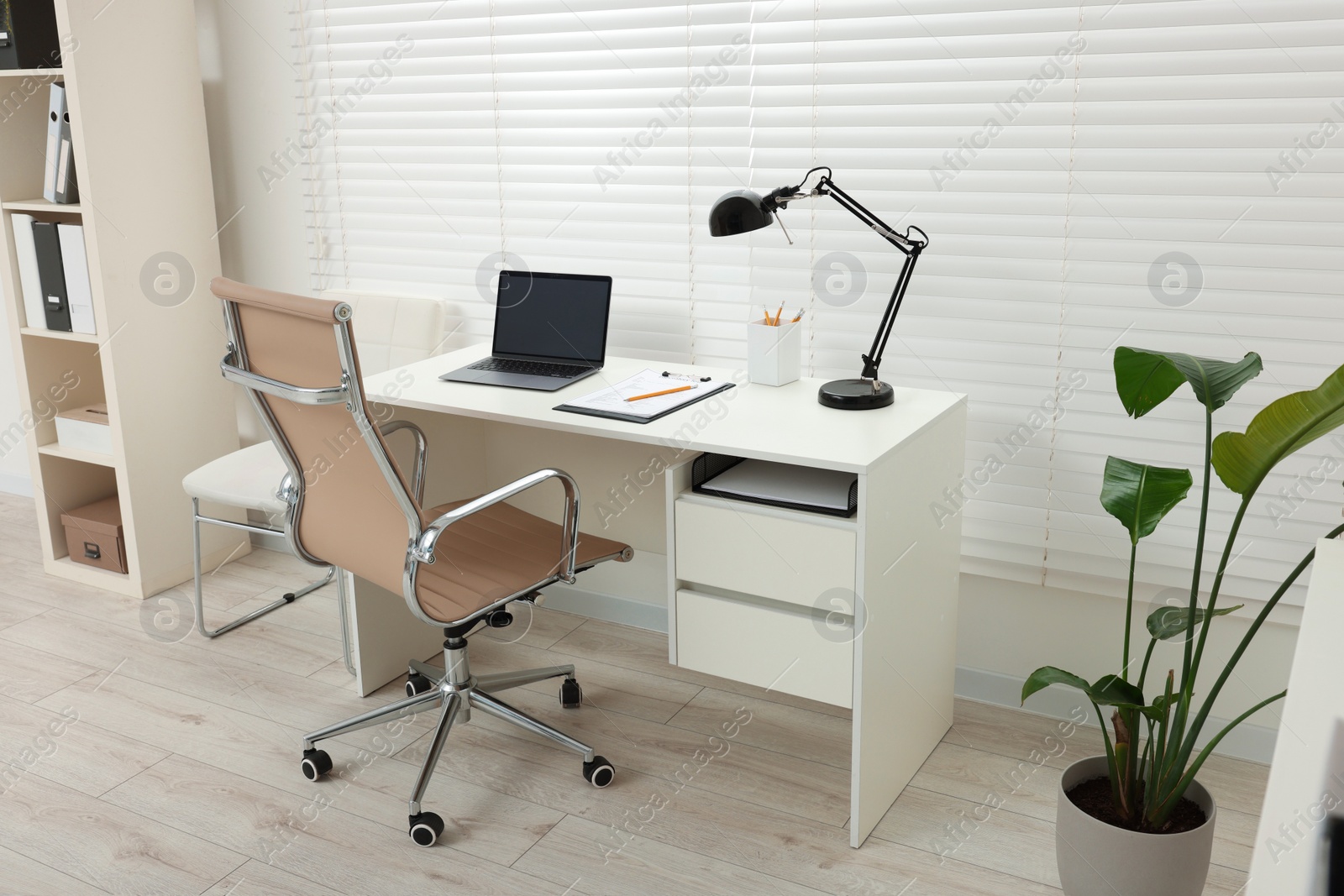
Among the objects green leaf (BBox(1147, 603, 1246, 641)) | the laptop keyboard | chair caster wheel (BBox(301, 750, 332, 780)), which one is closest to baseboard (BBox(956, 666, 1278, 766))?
green leaf (BBox(1147, 603, 1246, 641))

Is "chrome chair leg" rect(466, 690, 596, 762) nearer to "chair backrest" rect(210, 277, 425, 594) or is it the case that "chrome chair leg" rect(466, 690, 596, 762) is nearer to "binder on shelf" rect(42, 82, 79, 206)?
"chair backrest" rect(210, 277, 425, 594)

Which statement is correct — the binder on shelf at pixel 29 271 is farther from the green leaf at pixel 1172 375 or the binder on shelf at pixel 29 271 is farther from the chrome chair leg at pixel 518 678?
the green leaf at pixel 1172 375

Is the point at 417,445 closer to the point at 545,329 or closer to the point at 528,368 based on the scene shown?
the point at 528,368

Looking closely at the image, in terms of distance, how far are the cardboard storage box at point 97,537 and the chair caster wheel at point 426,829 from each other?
1.69 meters

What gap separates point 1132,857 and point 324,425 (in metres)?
1.55

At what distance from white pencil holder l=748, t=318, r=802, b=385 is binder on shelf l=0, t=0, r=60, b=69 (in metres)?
2.09

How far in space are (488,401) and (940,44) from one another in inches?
47.8

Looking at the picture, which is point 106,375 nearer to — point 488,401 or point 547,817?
point 488,401

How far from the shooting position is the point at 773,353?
245 cm

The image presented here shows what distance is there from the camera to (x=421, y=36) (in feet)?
9.68

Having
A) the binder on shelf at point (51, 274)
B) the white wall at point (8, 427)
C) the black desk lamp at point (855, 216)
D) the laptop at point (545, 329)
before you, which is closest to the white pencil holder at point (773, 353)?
the black desk lamp at point (855, 216)

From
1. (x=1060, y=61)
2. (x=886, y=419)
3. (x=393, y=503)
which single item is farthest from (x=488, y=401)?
(x=1060, y=61)

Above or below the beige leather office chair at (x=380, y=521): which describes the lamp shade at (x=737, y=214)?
above

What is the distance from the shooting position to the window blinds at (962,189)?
6.84 ft
